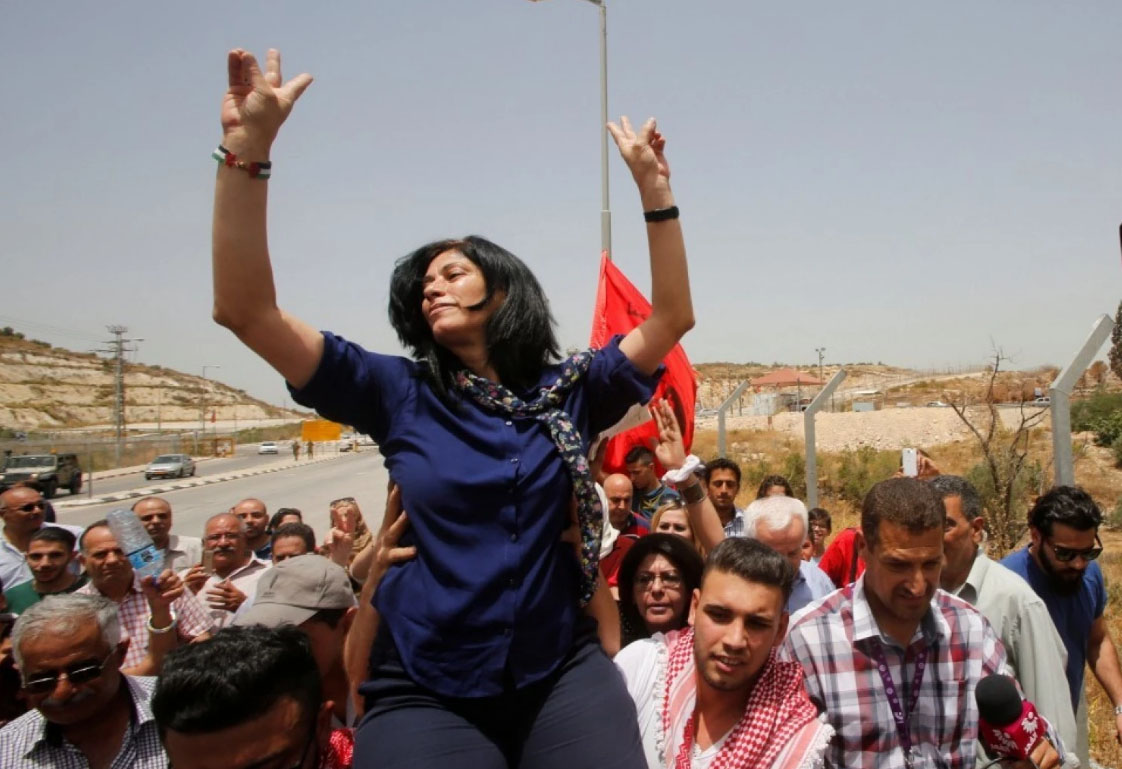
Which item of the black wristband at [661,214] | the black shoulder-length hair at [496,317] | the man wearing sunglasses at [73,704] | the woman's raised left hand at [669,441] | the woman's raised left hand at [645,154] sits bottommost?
the man wearing sunglasses at [73,704]

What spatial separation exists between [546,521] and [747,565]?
0.68 meters

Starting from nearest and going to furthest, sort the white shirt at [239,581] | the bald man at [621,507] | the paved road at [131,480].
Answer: the white shirt at [239,581] → the bald man at [621,507] → the paved road at [131,480]

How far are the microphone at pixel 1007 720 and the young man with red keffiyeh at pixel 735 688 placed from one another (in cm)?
37

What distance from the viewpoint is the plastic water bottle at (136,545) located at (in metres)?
3.24

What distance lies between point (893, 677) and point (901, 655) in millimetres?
64

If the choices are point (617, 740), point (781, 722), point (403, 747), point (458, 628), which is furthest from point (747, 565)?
point (403, 747)

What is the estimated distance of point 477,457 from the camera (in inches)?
76.6

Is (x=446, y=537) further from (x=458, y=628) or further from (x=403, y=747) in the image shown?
Answer: (x=403, y=747)

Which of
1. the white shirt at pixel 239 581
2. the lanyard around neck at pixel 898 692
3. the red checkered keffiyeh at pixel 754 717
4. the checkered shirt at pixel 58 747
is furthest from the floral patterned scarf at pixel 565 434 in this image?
the white shirt at pixel 239 581

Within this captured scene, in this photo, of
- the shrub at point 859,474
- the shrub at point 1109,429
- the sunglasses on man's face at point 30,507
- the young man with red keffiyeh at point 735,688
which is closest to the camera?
the young man with red keffiyeh at point 735,688

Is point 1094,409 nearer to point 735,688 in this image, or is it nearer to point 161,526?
point 161,526

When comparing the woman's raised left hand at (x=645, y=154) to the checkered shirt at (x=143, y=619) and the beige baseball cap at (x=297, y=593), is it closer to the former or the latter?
the beige baseball cap at (x=297, y=593)

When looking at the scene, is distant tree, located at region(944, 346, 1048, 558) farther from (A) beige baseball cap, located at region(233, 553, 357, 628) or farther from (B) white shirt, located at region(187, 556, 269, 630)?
(A) beige baseball cap, located at region(233, 553, 357, 628)

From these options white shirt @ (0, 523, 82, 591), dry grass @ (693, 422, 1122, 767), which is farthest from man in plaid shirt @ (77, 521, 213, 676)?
dry grass @ (693, 422, 1122, 767)
